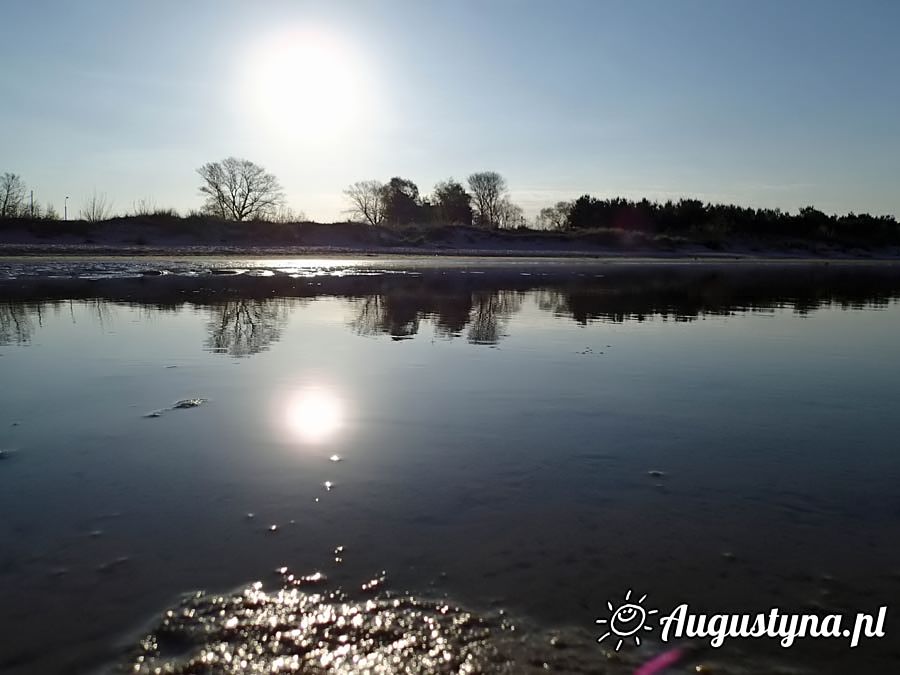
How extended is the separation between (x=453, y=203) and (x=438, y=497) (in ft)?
301

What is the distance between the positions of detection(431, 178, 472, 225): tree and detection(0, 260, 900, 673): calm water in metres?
84.5

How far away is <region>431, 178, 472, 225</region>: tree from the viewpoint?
91.4 meters

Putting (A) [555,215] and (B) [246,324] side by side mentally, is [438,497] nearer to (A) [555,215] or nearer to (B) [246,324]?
(B) [246,324]

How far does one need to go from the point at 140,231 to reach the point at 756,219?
65411mm

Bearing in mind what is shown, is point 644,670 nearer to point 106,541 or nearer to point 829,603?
point 829,603

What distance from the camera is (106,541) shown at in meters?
3.15

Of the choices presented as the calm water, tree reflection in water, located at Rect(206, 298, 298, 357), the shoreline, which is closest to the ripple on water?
the calm water

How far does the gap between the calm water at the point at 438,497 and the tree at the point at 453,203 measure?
277 ft

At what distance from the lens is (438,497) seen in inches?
146

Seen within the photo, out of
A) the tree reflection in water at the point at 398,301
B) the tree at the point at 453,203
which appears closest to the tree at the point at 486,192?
the tree at the point at 453,203

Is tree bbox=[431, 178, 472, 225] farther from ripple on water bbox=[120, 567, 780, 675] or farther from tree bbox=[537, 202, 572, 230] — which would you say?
ripple on water bbox=[120, 567, 780, 675]

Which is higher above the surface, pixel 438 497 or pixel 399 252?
pixel 399 252

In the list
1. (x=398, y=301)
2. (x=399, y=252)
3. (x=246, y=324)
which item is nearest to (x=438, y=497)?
(x=246, y=324)

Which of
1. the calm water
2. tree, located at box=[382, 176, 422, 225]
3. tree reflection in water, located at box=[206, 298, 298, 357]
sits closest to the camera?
the calm water
